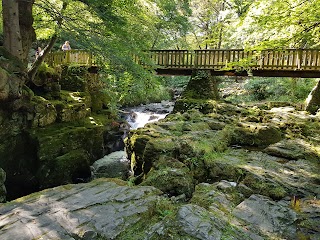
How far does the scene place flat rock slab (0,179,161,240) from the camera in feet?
10.0

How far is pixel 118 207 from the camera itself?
3766 millimetres

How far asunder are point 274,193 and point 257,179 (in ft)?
1.46

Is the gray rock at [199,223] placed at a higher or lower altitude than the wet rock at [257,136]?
lower

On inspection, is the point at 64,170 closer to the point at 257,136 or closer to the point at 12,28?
the point at 12,28

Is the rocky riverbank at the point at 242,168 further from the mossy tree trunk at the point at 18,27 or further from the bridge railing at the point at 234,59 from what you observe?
the mossy tree trunk at the point at 18,27

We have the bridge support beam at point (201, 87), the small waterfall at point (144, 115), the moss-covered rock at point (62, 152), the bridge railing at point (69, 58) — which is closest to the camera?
the moss-covered rock at point (62, 152)

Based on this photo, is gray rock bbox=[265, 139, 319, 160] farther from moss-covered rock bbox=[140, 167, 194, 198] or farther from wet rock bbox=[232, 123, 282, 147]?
moss-covered rock bbox=[140, 167, 194, 198]

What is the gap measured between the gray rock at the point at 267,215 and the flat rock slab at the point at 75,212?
1408mm

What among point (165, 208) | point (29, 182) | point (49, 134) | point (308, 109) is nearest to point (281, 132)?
point (308, 109)

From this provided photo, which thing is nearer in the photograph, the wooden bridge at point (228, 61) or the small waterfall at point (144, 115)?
the wooden bridge at point (228, 61)

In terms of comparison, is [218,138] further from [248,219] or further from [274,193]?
[248,219]

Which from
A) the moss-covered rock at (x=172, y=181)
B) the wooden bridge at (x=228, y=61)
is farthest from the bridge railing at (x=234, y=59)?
the moss-covered rock at (x=172, y=181)

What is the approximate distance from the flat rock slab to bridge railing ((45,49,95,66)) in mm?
11096

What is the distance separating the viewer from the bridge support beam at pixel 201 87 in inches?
494
